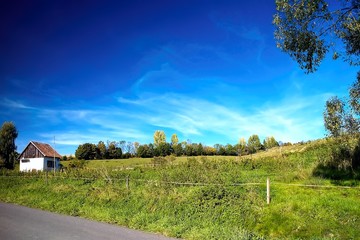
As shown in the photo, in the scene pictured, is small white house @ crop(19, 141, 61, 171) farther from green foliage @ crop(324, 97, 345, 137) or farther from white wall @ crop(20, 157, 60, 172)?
green foliage @ crop(324, 97, 345, 137)

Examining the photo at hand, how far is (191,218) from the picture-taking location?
1430 cm

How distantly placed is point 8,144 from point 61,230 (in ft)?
296

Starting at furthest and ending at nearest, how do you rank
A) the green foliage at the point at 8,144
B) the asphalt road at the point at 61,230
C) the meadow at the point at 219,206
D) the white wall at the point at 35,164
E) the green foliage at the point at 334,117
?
the green foliage at the point at 8,144, the white wall at the point at 35,164, the green foliage at the point at 334,117, the meadow at the point at 219,206, the asphalt road at the point at 61,230

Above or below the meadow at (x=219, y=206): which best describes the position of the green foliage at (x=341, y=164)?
above

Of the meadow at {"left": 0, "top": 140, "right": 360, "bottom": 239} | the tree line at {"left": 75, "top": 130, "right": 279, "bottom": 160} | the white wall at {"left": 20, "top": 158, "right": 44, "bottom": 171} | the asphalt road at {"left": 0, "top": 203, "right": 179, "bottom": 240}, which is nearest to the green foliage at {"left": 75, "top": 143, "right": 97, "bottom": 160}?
the tree line at {"left": 75, "top": 130, "right": 279, "bottom": 160}

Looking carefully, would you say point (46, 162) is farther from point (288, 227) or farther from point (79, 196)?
point (288, 227)

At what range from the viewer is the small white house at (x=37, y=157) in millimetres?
76312

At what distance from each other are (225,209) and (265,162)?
21.6 m

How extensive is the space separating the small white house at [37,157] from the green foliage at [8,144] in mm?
10447

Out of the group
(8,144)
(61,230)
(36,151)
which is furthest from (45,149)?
(61,230)

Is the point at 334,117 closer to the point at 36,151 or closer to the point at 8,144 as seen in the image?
the point at 36,151

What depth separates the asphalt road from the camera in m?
10.8

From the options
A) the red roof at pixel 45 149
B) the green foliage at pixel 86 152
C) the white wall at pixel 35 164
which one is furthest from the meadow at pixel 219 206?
the green foliage at pixel 86 152

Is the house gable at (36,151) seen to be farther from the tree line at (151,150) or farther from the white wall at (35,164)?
the tree line at (151,150)
